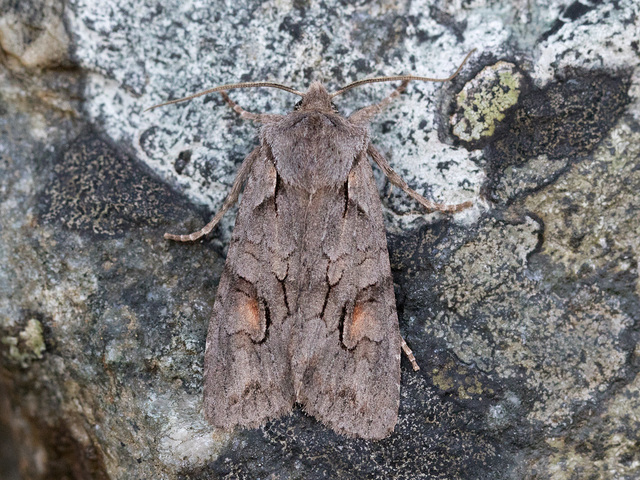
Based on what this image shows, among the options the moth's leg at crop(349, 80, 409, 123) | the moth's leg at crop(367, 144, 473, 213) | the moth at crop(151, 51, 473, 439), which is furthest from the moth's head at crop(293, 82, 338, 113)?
the moth's leg at crop(367, 144, 473, 213)

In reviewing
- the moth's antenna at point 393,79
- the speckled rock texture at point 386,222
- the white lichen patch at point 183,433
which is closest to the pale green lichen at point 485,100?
the speckled rock texture at point 386,222

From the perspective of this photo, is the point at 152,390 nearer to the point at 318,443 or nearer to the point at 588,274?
the point at 318,443

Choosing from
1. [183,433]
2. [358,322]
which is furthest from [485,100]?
[183,433]

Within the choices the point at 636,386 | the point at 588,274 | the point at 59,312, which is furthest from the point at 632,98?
the point at 59,312

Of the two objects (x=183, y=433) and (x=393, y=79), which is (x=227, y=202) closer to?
(x=393, y=79)

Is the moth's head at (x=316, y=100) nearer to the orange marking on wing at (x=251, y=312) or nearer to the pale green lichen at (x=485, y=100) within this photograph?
the pale green lichen at (x=485, y=100)

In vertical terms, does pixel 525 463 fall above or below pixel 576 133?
below
